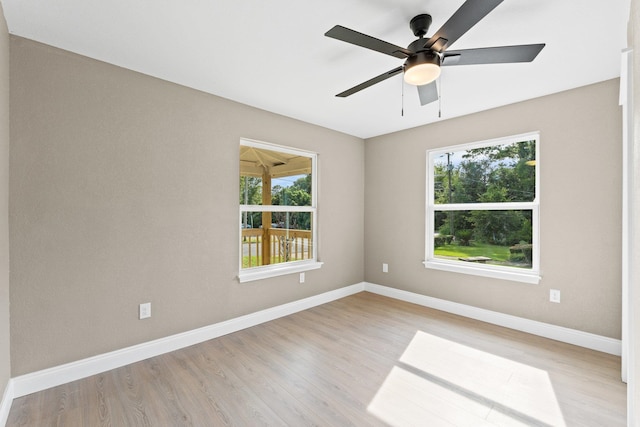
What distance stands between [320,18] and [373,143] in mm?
2840

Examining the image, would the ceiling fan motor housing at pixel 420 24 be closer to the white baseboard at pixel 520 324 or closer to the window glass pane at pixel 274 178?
the window glass pane at pixel 274 178

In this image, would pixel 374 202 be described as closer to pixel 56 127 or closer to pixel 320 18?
pixel 320 18

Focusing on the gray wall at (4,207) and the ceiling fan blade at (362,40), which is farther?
the gray wall at (4,207)

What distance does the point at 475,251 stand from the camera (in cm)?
361

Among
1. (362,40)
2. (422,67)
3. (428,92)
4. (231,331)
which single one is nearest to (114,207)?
(231,331)

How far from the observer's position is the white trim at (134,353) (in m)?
2.06

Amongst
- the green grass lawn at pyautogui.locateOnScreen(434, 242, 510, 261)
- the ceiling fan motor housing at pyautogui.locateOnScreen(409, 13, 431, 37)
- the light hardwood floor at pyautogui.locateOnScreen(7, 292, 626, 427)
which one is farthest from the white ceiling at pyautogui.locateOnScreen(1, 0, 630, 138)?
the light hardwood floor at pyautogui.locateOnScreen(7, 292, 626, 427)

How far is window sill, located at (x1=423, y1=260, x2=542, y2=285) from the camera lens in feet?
10.1

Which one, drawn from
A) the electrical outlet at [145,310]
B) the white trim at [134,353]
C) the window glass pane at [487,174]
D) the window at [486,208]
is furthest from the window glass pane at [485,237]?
the electrical outlet at [145,310]

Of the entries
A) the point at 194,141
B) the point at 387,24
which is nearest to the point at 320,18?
the point at 387,24

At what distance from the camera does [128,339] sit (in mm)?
2447

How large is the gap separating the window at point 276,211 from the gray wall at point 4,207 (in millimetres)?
1716

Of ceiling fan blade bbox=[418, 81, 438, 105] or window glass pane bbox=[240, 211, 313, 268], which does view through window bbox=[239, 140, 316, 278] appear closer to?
window glass pane bbox=[240, 211, 313, 268]

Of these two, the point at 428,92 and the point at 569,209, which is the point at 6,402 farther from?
the point at 569,209
